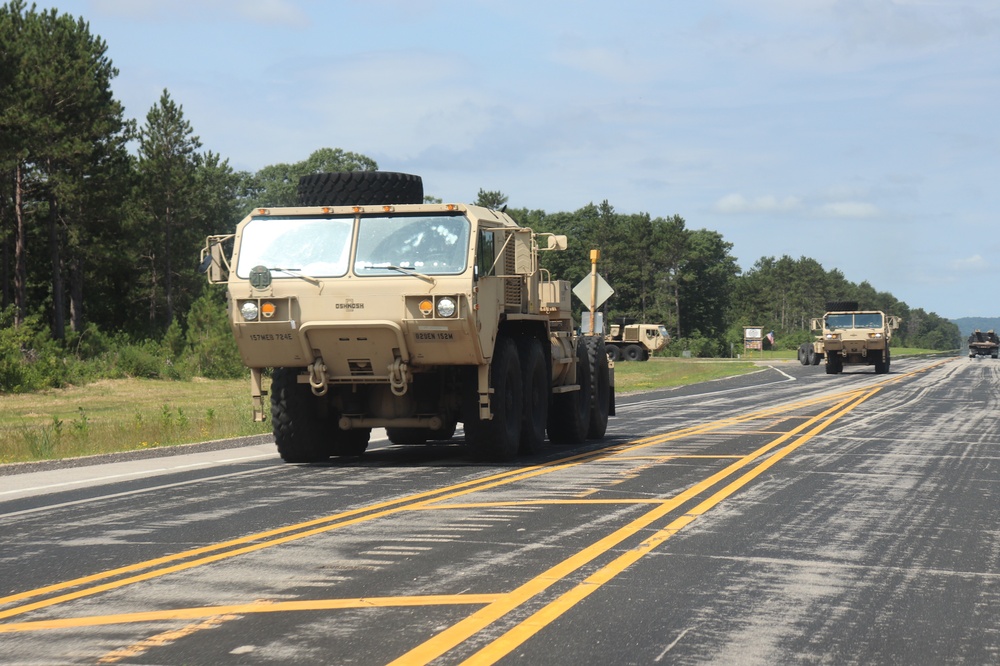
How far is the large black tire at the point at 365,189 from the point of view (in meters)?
15.2

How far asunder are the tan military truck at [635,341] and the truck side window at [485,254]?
204 feet

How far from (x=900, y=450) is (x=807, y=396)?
666 inches

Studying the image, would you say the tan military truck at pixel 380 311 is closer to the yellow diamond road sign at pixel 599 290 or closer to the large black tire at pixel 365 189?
the large black tire at pixel 365 189

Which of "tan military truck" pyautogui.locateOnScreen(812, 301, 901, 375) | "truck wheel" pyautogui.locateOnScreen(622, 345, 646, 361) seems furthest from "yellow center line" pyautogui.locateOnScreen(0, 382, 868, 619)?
"truck wheel" pyautogui.locateOnScreen(622, 345, 646, 361)

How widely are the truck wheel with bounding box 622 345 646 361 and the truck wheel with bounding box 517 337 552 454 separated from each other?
2393 inches

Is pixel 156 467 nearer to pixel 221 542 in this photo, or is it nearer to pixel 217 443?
pixel 217 443

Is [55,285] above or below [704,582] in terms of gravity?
above

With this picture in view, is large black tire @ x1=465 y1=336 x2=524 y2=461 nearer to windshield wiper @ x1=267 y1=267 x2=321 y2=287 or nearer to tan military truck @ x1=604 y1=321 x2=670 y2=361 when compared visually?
windshield wiper @ x1=267 y1=267 x2=321 y2=287

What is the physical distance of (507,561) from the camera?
7973mm

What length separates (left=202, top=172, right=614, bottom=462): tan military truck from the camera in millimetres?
14172

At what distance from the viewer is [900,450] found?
Answer: 1702cm

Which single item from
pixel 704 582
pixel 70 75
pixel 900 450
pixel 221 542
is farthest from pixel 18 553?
pixel 70 75

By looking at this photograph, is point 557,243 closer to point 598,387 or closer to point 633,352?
point 598,387

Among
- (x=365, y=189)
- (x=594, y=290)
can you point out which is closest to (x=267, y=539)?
(x=365, y=189)
